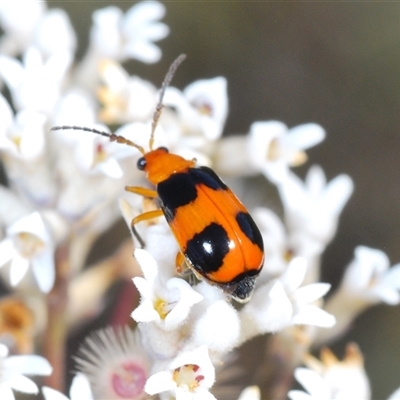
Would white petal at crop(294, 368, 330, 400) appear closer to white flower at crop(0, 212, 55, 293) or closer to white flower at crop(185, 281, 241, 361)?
white flower at crop(185, 281, 241, 361)

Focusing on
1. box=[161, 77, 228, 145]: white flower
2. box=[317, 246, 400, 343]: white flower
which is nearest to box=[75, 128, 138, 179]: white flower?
box=[161, 77, 228, 145]: white flower

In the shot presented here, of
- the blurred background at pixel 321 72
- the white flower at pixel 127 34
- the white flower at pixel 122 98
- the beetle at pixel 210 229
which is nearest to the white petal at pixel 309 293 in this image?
the beetle at pixel 210 229

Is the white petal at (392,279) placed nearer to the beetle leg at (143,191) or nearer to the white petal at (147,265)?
the beetle leg at (143,191)

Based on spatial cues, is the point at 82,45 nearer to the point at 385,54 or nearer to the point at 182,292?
the point at 385,54

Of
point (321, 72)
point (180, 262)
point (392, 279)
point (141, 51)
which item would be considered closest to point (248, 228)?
point (180, 262)

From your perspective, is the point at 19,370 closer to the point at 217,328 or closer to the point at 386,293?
the point at 217,328

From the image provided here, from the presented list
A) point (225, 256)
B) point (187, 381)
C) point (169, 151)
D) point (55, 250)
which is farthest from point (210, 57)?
point (187, 381)
